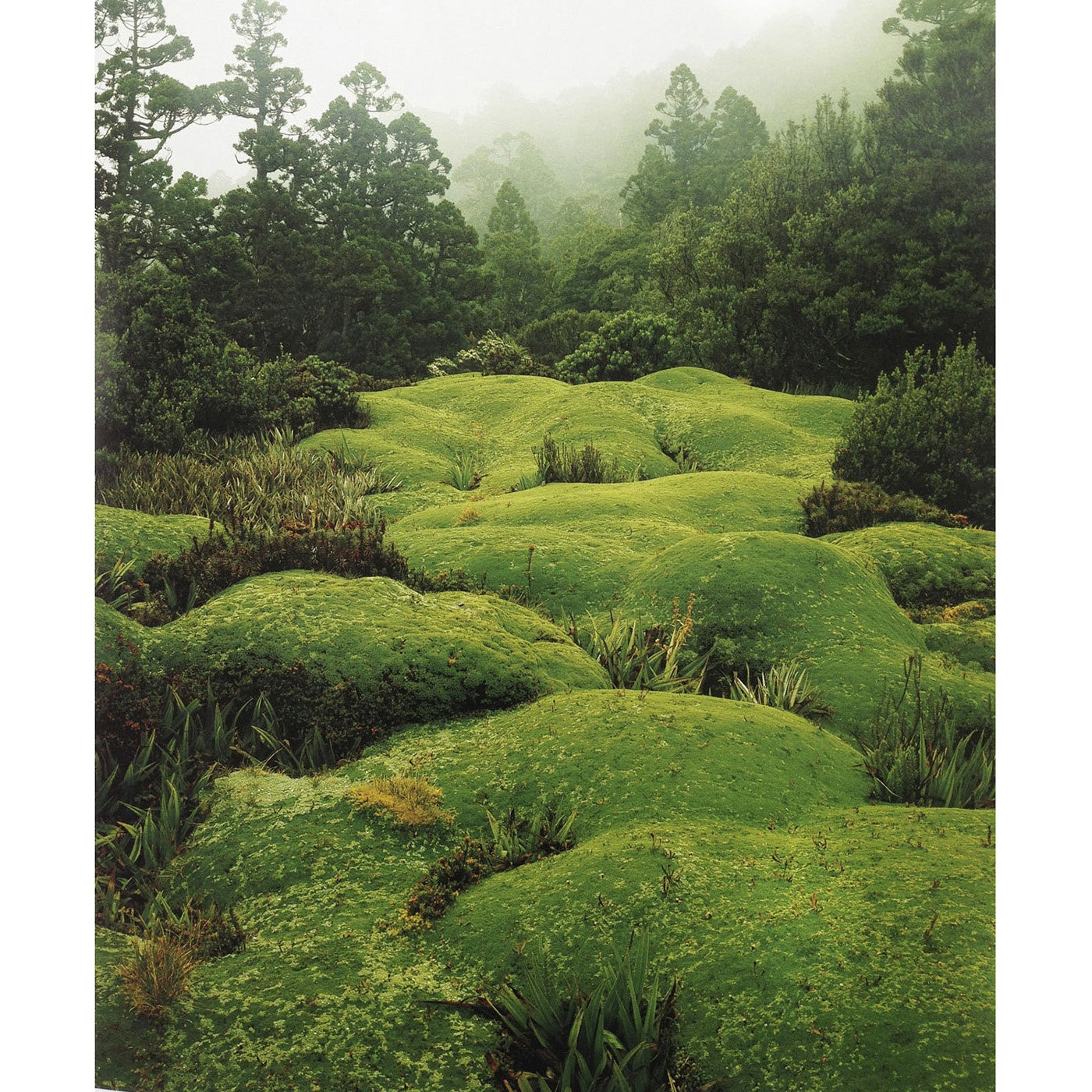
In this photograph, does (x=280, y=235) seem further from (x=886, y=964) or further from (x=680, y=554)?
(x=886, y=964)

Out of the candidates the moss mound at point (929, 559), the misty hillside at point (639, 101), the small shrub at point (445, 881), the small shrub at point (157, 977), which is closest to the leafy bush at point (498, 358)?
the misty hillside at point (639, 101)

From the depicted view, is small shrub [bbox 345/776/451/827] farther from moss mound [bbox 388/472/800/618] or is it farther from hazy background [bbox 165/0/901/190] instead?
hazy background [bbox 165/0/901/190]

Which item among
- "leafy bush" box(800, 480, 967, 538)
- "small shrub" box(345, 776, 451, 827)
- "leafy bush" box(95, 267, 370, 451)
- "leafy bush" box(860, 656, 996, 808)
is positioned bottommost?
"small shrub" box(345, 776, 451, 827)

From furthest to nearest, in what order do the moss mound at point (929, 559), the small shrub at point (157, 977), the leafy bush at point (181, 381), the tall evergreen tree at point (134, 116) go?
the leafy bush at point (181, 381), the tall evergreen tree at point (134, 116), the moss mound at point (929, 559), the small shrub at point (157, 977)

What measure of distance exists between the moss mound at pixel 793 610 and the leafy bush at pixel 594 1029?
160 cm

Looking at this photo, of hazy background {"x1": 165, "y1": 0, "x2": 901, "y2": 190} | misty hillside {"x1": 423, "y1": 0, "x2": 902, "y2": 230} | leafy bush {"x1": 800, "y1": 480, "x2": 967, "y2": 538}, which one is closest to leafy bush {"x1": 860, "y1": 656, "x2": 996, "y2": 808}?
leafy bush {"x1": 800, "y1": 480, "x2": 967, "y2": 538}

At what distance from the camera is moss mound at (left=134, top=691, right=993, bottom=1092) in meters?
3.21

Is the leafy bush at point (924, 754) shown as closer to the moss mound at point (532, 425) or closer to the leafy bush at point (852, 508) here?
the leafy bush at point (852, 508)

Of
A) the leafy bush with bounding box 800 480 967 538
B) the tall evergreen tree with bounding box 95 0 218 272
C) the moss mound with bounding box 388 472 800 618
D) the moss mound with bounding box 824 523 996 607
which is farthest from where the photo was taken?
the tall evergreen tree with bounding box 95 0 218 272

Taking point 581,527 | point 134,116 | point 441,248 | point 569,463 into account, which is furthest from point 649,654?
point 134,116

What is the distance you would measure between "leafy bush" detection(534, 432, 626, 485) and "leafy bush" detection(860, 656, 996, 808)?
2523 millimetres

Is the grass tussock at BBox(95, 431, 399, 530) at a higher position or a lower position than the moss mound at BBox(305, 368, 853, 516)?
lower

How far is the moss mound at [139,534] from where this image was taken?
557 centimetres
